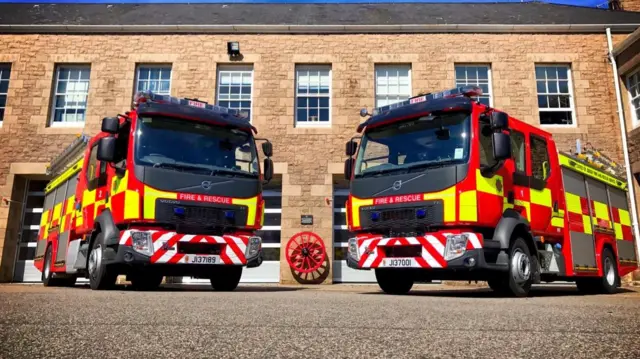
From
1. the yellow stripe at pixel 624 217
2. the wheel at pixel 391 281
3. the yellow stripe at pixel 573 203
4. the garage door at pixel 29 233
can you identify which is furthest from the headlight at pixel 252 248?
the garage door at pixel 29 233

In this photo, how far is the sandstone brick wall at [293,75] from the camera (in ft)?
46.8

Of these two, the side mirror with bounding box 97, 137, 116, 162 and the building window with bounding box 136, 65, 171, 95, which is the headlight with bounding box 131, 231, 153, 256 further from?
the building window with bounding box 136, 65, 171, 95

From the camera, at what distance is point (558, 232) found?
808 centimetres

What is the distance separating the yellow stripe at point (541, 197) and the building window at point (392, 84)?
7.15 m

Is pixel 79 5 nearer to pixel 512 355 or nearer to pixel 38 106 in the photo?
pixel 38 106

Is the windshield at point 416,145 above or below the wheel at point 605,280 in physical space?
above

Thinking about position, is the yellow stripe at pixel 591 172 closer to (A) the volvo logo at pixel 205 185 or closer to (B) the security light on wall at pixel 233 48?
(A) the volvo logo at pixel 205 185

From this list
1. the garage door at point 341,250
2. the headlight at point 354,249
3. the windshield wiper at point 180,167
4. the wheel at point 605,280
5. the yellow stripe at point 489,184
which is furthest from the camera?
the garage door at point 341,250

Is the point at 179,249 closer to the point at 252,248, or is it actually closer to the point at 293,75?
the point at 252,248

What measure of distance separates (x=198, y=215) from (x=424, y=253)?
3.25 m

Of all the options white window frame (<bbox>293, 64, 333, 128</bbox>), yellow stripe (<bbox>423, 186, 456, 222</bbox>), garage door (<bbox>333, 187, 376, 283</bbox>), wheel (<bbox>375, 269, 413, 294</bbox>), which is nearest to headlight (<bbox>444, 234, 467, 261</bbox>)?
yellow stripe (<bbox>423, 186, 456, 222</bbox>)

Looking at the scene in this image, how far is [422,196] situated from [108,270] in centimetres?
448

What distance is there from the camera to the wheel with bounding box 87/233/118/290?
24.2ft

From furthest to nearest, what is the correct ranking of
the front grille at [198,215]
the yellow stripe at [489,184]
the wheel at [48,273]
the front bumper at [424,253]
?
the wheel at [48,273] < the front grille at [198,215] < the yellow stripe at [489,184] < the front bumper at [424,253]
